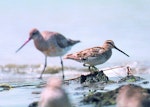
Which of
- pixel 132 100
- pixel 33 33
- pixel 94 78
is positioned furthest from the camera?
pixel 33 33

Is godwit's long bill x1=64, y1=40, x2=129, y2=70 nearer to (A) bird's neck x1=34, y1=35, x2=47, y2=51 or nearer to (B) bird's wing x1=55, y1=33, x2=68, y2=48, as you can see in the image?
(B) bird's wing x1=55, y1=33, x2=68, y2=48

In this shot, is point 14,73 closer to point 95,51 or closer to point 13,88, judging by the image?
point 95,51

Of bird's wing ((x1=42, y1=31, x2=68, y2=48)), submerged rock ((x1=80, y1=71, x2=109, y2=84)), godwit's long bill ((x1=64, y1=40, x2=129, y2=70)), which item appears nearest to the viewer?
submerged rock ((x1=80, y1=71, x2=109, y2=84))

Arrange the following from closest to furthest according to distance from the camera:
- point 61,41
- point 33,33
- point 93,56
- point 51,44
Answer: point 33,33 < point 93,56 < point 51,44 < point 61,41

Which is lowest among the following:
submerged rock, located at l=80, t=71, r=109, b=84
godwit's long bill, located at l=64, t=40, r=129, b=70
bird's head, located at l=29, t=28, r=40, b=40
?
submerged rock, located at l=80, t=71, r=109, b=84

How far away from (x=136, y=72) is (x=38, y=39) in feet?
14.2

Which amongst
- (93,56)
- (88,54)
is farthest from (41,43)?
(93,56)

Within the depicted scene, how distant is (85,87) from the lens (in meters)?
11.9

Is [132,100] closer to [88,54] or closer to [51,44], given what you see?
[88,54]

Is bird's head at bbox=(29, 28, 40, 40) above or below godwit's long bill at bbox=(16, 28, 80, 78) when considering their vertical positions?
above

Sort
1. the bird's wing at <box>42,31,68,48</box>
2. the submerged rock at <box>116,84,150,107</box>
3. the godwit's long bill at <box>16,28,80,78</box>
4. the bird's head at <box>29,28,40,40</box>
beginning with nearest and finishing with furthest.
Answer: the submerged rock at <box>116,84,150,107</box> → the bird's head at <box>29,28,40,40</box> → the godwit's long bill at <box>16,28,80,78</box> → the bird's wing at <box>42,31,68,48</box>

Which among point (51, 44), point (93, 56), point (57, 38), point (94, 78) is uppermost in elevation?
point (57, 38)

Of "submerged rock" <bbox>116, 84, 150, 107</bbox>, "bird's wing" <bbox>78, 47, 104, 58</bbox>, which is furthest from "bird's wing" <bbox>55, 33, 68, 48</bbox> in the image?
"submerged rock" <bbox>116, 84, 150, 107</bbox>

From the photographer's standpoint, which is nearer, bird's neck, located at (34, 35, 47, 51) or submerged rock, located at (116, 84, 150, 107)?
submerged rock, located at (116, 84, 150, 107)
